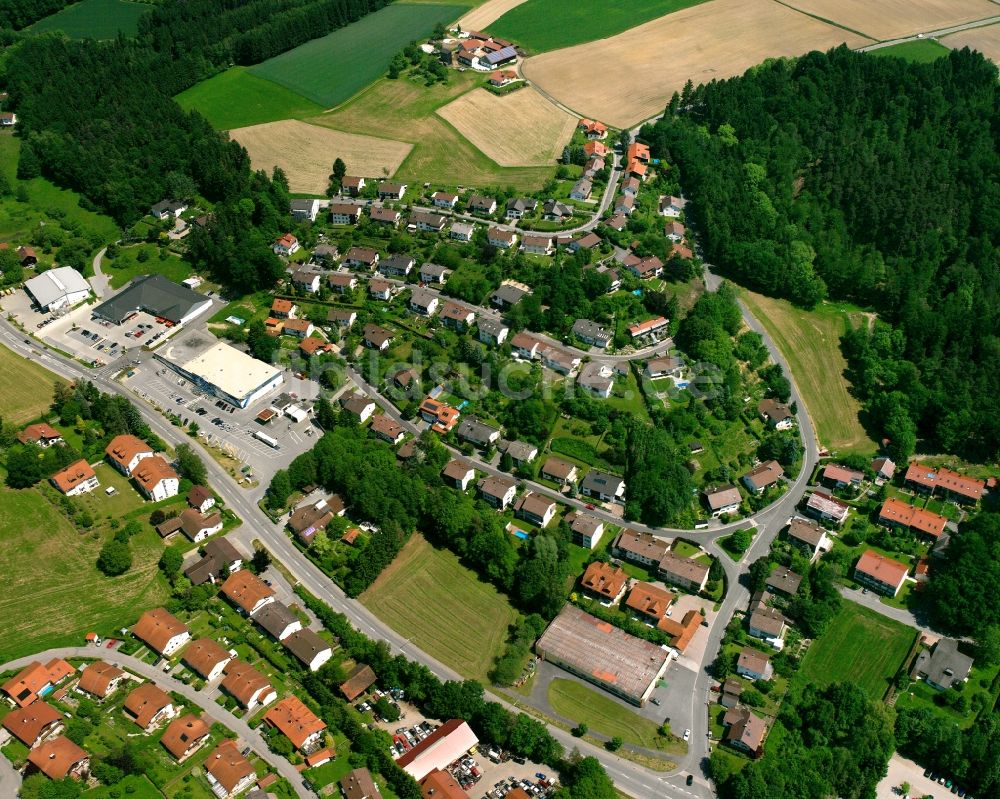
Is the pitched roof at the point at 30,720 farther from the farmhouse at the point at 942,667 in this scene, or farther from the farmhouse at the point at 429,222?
the farmhouse at the point at 429,222

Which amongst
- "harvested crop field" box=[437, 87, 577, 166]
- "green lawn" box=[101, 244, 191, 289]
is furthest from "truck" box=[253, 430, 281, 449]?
"harvested crop field" box=[437, 87, 577, 166]

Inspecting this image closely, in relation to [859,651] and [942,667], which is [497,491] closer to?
[859,651]

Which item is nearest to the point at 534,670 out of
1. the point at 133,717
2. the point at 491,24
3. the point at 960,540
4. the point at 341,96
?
the point at 133,717

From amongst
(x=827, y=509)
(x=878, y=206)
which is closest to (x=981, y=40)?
(x=878, y=206)

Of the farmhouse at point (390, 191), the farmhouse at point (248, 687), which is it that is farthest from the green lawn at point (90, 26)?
the farmhouse at point (248, 687)

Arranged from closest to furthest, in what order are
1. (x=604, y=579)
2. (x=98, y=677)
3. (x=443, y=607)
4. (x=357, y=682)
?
1. (x=98, y=677)
2. (x=357, y=682)
3. (x=443, y=607)
4. (x=604, y=579)

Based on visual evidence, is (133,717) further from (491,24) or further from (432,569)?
(491,24)
